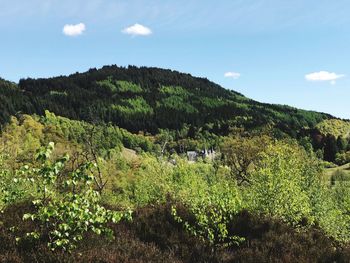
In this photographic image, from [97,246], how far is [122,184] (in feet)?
185

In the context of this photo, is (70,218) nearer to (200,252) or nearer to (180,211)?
(200,252)

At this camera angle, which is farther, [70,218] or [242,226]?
[242,226]

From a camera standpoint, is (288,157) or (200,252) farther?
(288,157)

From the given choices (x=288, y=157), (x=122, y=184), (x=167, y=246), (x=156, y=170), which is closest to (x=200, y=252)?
(x=167, y=246)

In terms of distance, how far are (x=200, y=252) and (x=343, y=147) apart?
192276 millimetres

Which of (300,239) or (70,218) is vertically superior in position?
(70,218)

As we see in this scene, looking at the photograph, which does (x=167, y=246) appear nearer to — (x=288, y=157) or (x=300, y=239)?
(x=300, y=239)

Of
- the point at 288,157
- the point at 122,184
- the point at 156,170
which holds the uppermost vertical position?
the point at 288,157

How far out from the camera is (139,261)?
836 cm

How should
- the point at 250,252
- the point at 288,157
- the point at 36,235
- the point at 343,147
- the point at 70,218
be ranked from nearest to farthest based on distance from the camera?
the point at 70,218 < the point at 36,235 < the point at 250,252 < the point at 288,157 < the point at 343,147

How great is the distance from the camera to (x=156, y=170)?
154 feet

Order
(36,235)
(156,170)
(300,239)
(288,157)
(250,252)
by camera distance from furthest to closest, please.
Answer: (156,170) → (288,157) → (300,239) → (250,252) → (36,235)

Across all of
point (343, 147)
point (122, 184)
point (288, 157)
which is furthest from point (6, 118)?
point (288, 157)

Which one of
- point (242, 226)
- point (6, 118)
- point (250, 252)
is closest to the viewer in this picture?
point (250, 252)
